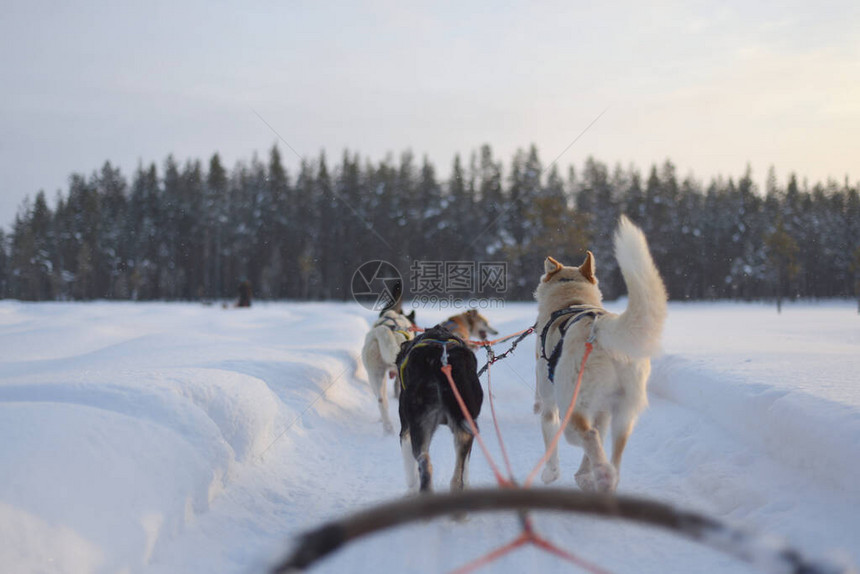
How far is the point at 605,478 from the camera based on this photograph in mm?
2836

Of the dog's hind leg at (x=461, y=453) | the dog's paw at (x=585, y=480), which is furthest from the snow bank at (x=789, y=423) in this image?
the dog's hind leg at (x=461, y=453)

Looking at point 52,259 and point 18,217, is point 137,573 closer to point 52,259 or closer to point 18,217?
point 52,259

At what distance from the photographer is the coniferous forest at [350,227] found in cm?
5441

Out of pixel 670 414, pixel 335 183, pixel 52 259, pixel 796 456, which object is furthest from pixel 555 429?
pixel 52 259

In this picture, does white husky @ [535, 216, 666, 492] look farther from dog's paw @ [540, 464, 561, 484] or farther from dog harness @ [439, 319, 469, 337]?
dog harness @ [439, 319, 469, 337]

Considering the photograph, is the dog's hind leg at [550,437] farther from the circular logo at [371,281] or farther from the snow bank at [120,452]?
the circular logo at [371,281]

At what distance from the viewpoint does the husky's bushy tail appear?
2516mm

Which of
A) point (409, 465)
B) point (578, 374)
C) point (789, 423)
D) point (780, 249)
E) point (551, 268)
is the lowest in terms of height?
point (409, 465)

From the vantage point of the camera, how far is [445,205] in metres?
53.6

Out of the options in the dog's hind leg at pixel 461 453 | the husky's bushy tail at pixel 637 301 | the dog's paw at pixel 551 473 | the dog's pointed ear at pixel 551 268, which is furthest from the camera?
the dog's pointed ear at pixel 551 268

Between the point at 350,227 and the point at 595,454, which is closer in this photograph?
the point at 595,454

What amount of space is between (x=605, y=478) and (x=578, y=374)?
630 millimetres

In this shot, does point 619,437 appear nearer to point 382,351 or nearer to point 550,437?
point 550,437

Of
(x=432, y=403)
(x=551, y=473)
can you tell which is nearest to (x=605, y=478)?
(x=432, y=403)
